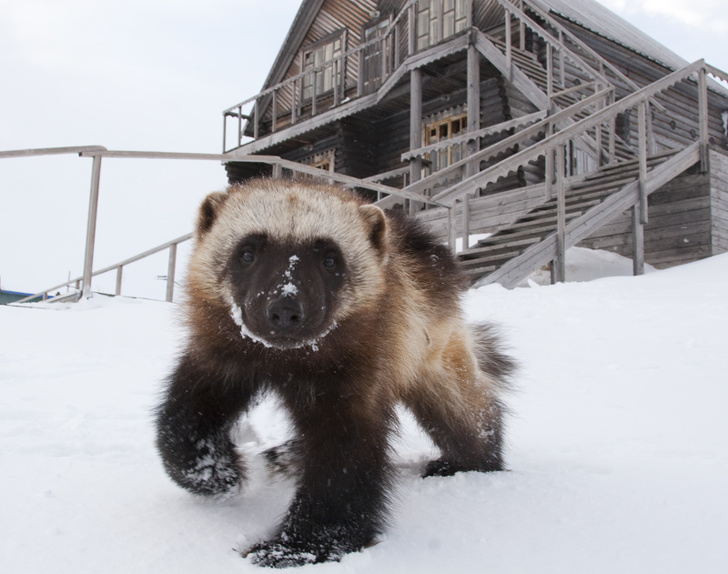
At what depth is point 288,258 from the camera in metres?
1.83

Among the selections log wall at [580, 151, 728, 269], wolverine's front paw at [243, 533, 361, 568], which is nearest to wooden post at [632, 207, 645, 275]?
log wall at [580, 151, 728, 269]

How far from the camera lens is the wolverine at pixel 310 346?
1.72 metres

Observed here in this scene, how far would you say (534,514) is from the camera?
1897 mm

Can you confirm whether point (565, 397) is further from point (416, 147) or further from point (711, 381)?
point (416, 147)

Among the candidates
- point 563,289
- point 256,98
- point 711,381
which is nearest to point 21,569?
point 711,381

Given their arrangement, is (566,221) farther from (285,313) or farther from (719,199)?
(285,313)

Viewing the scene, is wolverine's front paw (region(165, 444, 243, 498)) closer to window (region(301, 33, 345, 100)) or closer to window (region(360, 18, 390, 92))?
window (region(360, 18, 390, 92))

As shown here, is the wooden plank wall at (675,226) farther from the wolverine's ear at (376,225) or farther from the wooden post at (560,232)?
the wolverine's ear at (376,225)

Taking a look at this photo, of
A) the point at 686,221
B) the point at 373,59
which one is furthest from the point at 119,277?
the point at 373,59

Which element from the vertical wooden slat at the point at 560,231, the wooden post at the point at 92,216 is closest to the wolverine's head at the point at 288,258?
the wooden post at the point at 92,216

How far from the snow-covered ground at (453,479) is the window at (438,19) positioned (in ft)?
36.7

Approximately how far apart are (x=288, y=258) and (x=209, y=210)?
0.49 metres

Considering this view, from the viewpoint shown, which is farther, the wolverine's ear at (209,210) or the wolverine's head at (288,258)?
the wolverine's ear at (209,210)

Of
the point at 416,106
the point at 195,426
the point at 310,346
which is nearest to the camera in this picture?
the point at 310,346
